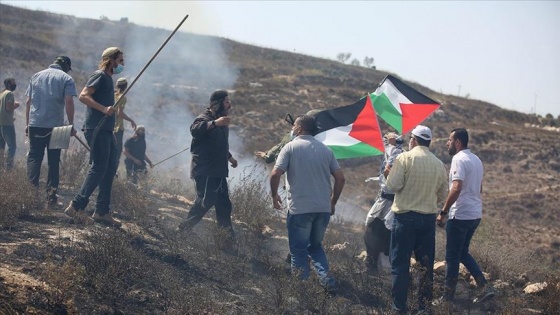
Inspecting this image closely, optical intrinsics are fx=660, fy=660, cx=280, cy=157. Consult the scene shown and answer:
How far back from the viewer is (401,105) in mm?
8961

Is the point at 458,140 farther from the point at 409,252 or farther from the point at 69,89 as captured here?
the point at 69,89

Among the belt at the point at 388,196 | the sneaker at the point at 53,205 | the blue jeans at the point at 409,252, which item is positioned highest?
the belt at the point at 388,196

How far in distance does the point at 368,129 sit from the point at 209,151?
2235mm

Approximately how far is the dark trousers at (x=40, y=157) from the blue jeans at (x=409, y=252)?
3765mm

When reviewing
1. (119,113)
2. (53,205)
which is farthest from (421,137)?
(119,113)

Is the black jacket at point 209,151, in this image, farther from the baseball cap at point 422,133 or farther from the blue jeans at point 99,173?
the baseball cap at point 422,133

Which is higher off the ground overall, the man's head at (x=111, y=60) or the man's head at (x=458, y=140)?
the man's head at (x=111, y=60)

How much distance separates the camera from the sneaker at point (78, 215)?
654 cm

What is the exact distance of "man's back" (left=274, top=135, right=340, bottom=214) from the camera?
6242 millimetres

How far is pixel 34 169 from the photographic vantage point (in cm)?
737

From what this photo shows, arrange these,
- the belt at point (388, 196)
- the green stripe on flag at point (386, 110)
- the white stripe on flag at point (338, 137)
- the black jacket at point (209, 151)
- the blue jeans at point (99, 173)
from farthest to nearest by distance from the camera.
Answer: the green stripe on flag at point (386, 110) < the white stripe on flag at point (338, 137) < the belt at point (388, 196) < the black jacket at point (209, 151) < the blue jeans at point (99, 173)

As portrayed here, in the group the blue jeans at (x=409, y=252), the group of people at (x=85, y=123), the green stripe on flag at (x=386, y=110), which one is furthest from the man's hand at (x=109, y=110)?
the green stripe on flag at (x=386, y=110)

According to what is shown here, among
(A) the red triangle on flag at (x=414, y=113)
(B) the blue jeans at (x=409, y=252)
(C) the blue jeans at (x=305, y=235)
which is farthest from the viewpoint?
(A) the red triangle on flag at (x=414, y=113)

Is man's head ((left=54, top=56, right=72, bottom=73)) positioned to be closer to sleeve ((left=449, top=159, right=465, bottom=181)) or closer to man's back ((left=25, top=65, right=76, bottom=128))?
man's back ((left=25, top=65, right=76, bottom=128))
